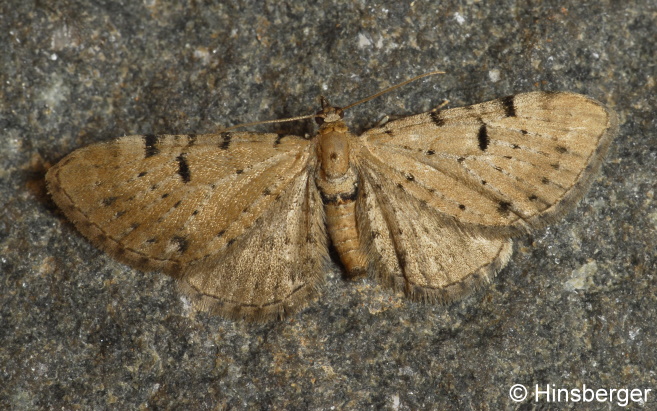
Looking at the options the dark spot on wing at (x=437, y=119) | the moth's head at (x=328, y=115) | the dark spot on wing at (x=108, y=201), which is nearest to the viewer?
the dark spot on wing at (x=108, y=201)

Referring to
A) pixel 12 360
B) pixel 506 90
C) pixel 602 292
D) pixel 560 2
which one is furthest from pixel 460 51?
pixel 12 360

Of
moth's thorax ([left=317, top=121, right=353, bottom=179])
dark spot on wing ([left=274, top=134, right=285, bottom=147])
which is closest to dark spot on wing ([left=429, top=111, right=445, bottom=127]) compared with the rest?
moth's thorax ([left=317, top=121, right=353, bottom=179])

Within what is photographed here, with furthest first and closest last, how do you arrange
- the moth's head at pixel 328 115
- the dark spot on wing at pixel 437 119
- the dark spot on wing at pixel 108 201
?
1. the moth's head at pixel 328 115
2. the dark spot on wing at pixel 437 119
3. the dark spot on wing at pixel 108 201

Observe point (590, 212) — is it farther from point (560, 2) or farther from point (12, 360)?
point (12, 360)

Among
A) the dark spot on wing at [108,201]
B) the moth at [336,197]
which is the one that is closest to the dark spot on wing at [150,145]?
the moth at [336,197]

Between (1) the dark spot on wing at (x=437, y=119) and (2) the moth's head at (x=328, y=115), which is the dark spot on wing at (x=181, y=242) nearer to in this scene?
(2) the moth's head at (x=328, y=115)

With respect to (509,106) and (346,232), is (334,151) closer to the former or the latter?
(346,232)
